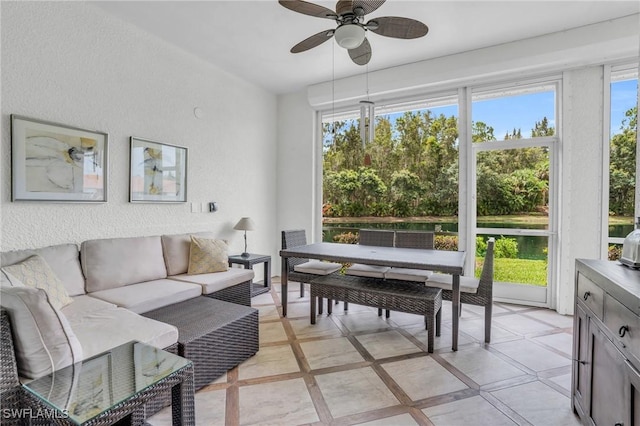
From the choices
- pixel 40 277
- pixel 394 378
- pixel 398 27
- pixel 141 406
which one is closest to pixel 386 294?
pixel 394 378

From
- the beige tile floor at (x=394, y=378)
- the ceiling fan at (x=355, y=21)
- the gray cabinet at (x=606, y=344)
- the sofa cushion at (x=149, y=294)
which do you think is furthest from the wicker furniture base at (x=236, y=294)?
the gray cabinet at (x=606, y=344)

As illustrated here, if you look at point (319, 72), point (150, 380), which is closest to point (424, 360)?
point (150, 380)

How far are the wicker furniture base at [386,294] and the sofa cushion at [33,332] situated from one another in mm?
2113

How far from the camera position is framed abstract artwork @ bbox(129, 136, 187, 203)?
3.22m

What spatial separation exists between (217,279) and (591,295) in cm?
282

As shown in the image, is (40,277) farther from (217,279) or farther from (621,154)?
(621,154)

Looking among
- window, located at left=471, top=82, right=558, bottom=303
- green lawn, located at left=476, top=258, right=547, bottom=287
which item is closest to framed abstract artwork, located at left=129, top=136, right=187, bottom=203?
window, located at left=471, top=82, right=558, bottom=303

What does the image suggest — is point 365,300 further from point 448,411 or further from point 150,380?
point 150,380

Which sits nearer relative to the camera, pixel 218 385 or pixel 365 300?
pixel 218 385

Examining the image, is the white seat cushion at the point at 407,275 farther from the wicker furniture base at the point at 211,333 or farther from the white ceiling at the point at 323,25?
the white ceiling at the point at 323,25

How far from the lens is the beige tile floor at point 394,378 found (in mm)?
1815

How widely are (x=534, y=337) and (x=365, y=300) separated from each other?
1.59m

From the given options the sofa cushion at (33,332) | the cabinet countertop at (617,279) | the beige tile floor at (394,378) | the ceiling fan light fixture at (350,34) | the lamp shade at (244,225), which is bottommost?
the beige tile floor at (394,378)

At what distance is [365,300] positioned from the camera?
2.89 metres
